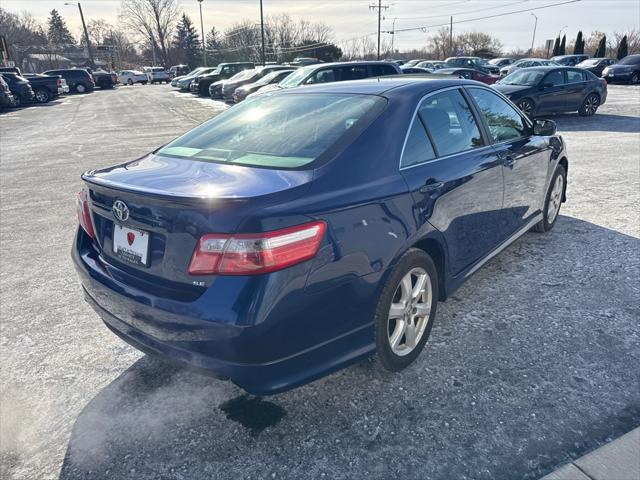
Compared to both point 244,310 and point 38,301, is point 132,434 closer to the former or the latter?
point 244,310

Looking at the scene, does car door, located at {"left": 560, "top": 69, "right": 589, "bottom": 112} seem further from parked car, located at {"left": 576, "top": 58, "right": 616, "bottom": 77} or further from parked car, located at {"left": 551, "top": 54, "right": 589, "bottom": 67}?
parked car, located at {"left": 551, "top": 54, "right": 589, "bottom": 67}

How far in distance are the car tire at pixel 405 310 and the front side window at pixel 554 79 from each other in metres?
12.4

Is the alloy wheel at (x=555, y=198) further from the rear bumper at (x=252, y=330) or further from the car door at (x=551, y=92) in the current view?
the car door at (x=551, y=92)

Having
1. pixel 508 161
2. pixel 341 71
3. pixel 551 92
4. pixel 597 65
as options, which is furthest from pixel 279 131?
pixel 597 65

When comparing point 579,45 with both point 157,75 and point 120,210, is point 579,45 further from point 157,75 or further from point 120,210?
point 120,210

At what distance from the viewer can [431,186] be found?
2.62 meters

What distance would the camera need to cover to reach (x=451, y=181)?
2.82m

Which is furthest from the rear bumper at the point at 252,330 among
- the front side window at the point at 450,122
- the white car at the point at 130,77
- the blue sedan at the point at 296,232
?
the white car at the point at 130,77

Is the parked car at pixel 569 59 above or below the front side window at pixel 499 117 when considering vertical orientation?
below

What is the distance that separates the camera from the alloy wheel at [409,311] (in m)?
2.55

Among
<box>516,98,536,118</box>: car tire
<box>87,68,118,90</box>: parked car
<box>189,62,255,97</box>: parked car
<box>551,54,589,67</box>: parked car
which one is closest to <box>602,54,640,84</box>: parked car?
<box>551,54,589,67</box>: parked car

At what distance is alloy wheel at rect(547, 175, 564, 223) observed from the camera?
15.3 feet

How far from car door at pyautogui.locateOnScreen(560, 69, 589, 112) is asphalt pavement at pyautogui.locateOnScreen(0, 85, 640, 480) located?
1092cm

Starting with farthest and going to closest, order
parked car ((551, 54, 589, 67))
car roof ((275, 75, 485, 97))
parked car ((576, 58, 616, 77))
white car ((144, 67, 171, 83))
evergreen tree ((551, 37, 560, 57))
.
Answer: white car ((144, 67, 171, 83)) < evergreen tree ((551, 37, 560, 57)) < parked car ((551, 54, 589, 67)) < parked car ((576, 58, 616, 77)) < car roof ((275, 75, 485, 97))
